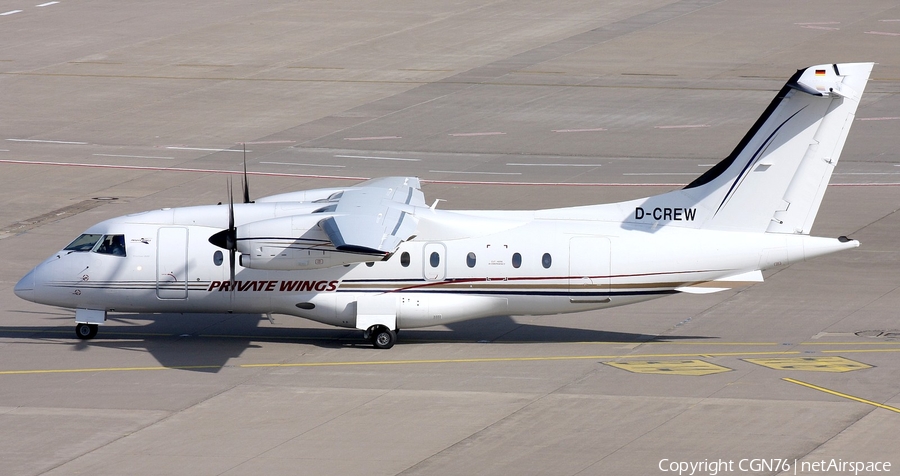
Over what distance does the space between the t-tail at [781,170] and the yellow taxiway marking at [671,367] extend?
3.21 m

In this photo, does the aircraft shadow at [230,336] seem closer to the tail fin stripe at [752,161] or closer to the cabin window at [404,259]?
the cabin window at [404,259]

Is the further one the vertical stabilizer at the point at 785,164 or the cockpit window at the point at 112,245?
the cockpit window at the point at 112,245

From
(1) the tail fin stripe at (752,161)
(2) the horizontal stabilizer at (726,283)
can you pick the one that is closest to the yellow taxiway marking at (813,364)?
(2) the horizontal stabilizer at (726,283)

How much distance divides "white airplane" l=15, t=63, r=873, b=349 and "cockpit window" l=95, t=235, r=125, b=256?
0.11ft

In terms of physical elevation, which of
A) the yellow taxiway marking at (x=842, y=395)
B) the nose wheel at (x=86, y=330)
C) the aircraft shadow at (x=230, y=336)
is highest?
the nose wheel at (x=86, y=330)

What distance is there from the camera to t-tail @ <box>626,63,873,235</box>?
25.7 meters

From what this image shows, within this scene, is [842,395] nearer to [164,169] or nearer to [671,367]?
[671,367]

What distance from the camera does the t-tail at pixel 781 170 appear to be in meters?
25.7

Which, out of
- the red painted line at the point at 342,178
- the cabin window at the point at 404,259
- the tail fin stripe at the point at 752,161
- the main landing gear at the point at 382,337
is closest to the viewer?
the tail fin stripe at the point at 752,161

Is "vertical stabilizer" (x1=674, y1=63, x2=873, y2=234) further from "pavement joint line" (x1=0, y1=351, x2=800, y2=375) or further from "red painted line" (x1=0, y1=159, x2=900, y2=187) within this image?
"red painted line" (x1=0, y1=159, x2=900, y2=187)

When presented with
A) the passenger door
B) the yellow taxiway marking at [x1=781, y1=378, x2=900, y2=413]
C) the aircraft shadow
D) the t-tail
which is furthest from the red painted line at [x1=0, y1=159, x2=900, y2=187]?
the yellow taxiway marking at [x1=781, y1=378, x2=900, y2=413]

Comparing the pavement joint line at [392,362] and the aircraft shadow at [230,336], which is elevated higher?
the aircraft shadow at [230,336]

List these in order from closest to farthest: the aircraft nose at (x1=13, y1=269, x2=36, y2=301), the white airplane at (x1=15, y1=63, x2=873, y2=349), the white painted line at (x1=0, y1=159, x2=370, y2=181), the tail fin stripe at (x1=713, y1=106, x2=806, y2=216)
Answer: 1. the white airplane at (x1=15, y1=63, x2=873, y2=349)
2. the tail fin stripe at (x1=713, y1=106, x2=806, y2=216)
3. the aircraft nose at (x1=13, y1=269, x2=36, y2=301)
4. the white painted line at (x1=0, y1=159, x2=370, y2=181)

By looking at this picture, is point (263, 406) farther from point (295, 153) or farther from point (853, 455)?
point (295, 153)
